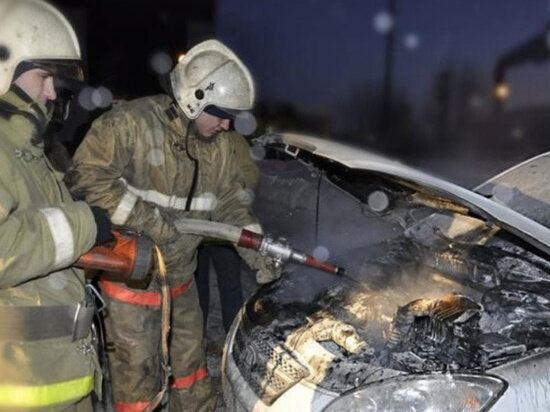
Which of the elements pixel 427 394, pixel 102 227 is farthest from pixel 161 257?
pixel 427 394

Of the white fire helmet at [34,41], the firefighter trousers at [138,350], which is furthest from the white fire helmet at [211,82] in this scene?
the firefighter trousers at [138,350]

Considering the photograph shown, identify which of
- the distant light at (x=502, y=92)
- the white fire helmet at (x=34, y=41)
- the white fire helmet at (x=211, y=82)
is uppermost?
the white fire helmet at (x=34, y=41)

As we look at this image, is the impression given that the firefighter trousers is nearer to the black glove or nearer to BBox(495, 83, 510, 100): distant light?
the black glove

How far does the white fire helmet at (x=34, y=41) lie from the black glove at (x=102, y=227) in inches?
19.1

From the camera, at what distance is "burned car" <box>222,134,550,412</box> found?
6.27ft

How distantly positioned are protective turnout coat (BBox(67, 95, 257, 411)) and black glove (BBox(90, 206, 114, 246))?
768 mm

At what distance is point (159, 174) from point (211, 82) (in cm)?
53

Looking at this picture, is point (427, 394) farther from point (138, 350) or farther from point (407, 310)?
point (138, 350)

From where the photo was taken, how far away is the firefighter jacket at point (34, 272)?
183cm

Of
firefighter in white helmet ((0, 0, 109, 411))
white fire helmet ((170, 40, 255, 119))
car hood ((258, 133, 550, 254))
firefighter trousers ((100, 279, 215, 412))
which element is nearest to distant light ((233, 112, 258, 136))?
white fire helmet ((170, 40, 255, 119))

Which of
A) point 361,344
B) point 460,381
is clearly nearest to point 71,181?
point 361,344

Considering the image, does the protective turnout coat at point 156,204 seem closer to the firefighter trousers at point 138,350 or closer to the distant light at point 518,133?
the firefighter trousers at point 138,350

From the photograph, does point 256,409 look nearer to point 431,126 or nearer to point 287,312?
point 287,312

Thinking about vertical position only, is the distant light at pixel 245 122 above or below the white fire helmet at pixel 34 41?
below
